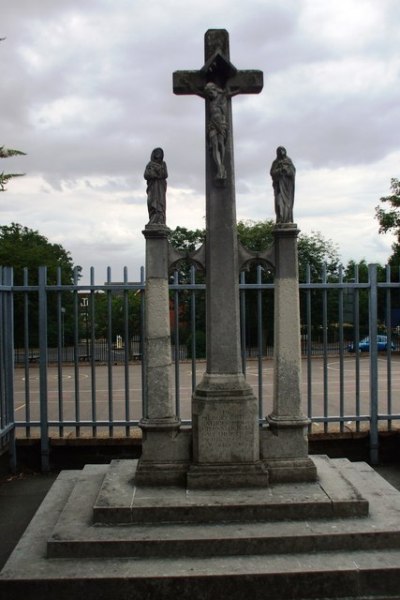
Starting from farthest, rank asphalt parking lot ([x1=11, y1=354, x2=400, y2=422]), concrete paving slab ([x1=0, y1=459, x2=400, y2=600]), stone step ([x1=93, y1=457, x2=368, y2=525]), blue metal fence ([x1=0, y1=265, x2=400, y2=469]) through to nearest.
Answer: asphalt parking lot ([x1=11, y1=354, x2=400, y2=422]) → blue metal fence ([x1=0, y1=265, x2=400, y2=469]) → stone step ([x1=93, y1=457, x2=368, y2=525]) → concrete paving slab ([x1=0, y1=459, x2=400, y2=600])

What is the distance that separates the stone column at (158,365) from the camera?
569 cm

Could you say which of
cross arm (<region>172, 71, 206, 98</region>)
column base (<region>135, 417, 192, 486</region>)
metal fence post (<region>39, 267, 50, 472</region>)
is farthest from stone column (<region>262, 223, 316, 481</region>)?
metal fence post (<region>39, 267, 50, 472</region>)

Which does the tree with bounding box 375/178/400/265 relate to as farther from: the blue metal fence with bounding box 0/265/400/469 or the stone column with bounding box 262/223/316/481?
the stone column with bounding box 262/223/316/481

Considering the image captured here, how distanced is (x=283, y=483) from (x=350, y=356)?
24.0 m

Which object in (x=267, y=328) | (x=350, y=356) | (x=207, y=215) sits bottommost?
(x=350, y=356)

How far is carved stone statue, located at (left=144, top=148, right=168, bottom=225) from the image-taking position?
579 cm

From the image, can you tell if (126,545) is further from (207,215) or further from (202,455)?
(207,215)

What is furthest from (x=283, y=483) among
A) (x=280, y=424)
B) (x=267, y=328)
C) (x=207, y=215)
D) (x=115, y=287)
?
(x=267, y=328)

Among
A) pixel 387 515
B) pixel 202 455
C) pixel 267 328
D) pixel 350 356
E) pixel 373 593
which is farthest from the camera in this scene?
pixel 350 356

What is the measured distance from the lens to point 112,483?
5660 mm

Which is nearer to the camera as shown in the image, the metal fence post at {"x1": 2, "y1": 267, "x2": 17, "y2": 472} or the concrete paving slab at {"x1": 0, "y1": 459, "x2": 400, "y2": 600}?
the concrete paving slab at {"x1": 0, "y1": 459, "x2": 400, "y2": 600}

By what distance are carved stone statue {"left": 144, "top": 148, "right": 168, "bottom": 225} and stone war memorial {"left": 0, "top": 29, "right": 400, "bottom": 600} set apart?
1 cm

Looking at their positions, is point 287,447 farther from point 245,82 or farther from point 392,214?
point 392,214

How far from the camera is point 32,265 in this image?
32.9 metres
